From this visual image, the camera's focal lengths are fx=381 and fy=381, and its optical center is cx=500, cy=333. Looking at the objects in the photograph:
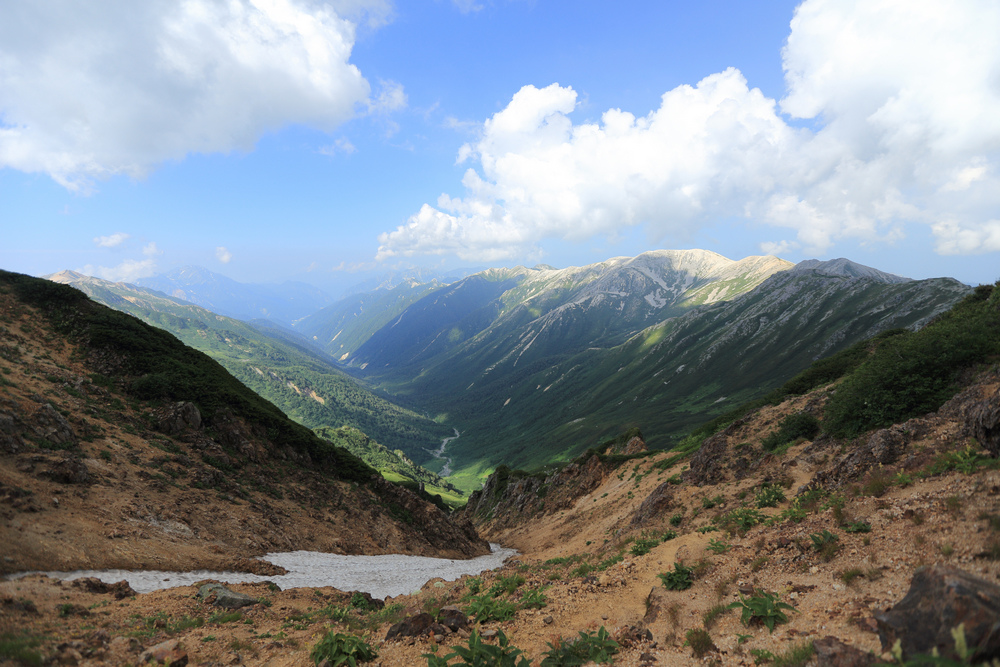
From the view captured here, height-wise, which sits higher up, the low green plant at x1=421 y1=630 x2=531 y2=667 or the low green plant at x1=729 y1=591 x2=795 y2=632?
the low green plant at x1=729 y1=591 x2=795 y2=632

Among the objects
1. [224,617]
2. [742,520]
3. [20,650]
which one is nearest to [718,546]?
[742,520]

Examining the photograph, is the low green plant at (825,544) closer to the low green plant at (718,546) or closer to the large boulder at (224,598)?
the low green plant at (718,546)

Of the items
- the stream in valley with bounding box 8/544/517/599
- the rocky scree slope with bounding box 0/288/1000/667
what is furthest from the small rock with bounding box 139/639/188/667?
the stream in valley with bounding box 8/544/517/599

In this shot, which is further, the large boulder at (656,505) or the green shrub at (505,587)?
the large boulder at (656,505)

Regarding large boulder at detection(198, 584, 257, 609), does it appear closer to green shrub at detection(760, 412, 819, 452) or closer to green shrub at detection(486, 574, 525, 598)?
green shrub at detection(486, 574, 525, 598)

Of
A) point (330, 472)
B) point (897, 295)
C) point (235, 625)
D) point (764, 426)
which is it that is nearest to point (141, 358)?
point (330, 472)

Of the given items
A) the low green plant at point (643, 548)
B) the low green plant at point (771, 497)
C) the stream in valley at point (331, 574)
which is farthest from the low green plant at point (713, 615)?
the stream in valley at point (331, 574)

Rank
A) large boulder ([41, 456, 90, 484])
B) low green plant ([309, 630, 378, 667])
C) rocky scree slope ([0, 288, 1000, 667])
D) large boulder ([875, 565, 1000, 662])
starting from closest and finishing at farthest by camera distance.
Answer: large boulder ([875, 565, 1000, 662]), rocky scree slope ([0, 288, 1000, 667]), low green plant ([309, 630, 378, 667]), large boulder ([41, 456, 90, 484])

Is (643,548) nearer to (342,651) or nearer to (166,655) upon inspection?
(342,651)
